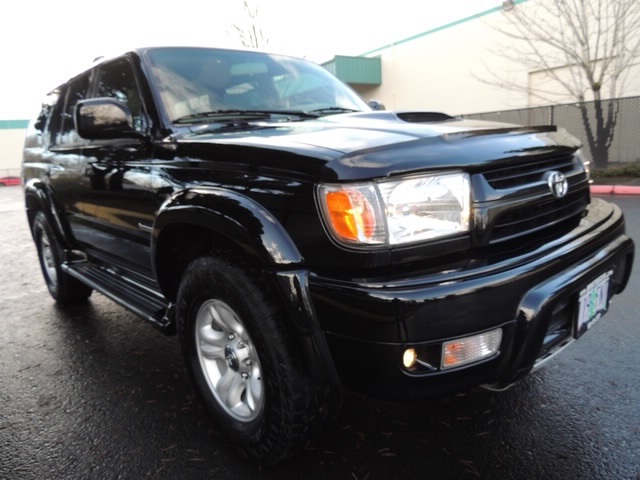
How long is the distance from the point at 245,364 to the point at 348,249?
0.85 metres

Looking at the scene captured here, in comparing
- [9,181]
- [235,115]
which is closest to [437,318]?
[235,115]

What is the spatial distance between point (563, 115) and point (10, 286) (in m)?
13.9

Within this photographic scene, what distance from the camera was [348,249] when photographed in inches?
63.7

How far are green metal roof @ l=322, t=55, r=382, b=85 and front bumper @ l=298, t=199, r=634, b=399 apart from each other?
70.6ft

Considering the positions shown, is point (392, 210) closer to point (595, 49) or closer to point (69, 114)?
point (69, 114)

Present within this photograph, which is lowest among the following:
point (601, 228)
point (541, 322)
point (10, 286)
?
point (10, 286)

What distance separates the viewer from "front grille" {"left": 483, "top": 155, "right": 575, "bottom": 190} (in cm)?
181

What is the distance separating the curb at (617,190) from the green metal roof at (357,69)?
14.2 m

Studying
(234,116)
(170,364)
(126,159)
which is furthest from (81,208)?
(234,116)

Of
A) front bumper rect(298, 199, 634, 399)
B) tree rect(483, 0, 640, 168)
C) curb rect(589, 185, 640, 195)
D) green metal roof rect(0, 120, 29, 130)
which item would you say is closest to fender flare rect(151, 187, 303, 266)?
front bumper rect(298, 199, 634, 399)

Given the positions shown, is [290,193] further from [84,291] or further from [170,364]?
[84,291]

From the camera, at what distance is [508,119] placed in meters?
15.4

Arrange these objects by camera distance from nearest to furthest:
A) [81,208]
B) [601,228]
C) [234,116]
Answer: [601,228] → [234,116] → [81,208]

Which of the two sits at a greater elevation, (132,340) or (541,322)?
(541,322)
